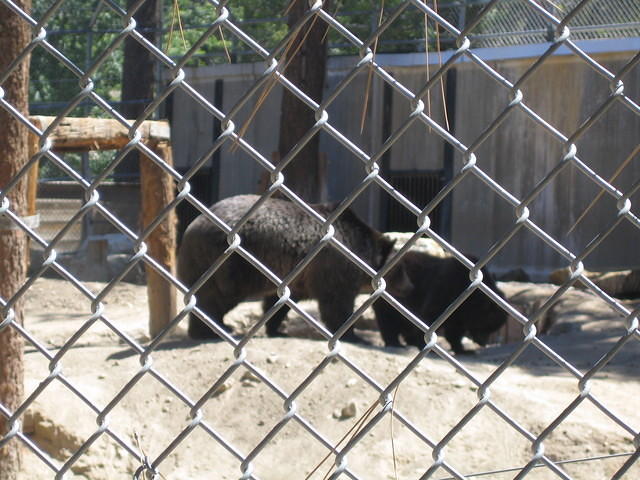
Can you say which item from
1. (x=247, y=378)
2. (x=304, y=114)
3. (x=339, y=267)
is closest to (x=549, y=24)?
(x=304, y=114)

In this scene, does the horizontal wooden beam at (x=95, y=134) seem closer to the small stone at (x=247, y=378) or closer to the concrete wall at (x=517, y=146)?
the small stone at (x=247, y=378)

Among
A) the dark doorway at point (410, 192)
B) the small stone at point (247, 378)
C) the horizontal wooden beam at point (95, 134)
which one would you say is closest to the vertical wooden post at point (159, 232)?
the horizontal wooden beam at point (95, 134)

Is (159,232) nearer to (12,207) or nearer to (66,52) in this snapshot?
(12,207)

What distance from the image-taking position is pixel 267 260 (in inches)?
296

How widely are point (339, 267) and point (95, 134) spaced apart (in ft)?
7.98

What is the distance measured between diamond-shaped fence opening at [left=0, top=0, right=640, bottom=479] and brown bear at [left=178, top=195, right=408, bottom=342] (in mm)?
23

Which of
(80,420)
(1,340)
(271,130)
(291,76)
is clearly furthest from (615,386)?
(271,130)

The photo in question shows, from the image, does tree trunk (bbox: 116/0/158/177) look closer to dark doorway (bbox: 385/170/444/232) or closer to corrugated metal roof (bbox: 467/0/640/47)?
dark doorway (bbox: 385/170/444/232)

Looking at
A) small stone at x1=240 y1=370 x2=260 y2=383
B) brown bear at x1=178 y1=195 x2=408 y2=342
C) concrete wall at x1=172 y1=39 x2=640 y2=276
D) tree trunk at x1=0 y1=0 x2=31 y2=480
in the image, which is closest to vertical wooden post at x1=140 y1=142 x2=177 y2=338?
brown bear at x1=178 y1=195 x2=408 y2=342

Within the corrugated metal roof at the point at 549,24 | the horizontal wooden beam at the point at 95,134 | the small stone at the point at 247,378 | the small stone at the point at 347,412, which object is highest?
the corrugated metal roof at the point at 549,24

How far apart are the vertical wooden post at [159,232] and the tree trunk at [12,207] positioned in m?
3.19

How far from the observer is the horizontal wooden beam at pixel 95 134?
6.68 m

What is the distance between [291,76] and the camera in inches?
450

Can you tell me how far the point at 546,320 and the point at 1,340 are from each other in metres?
6.68
